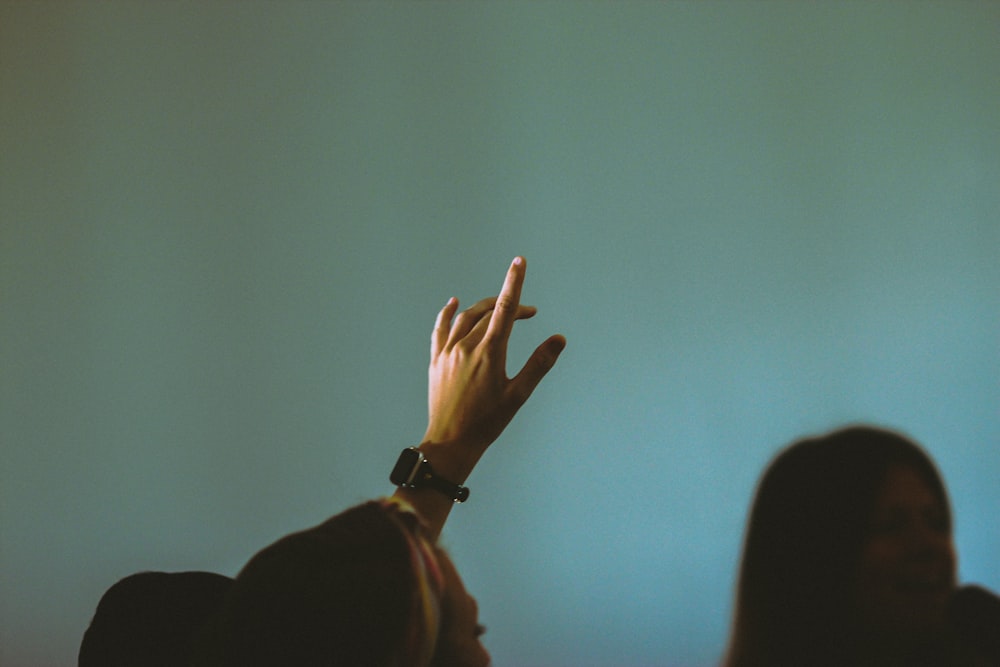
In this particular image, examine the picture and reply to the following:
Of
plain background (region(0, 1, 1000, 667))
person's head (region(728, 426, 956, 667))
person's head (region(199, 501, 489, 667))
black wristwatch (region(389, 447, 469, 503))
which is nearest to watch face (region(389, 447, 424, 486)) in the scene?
black wristwatch (region(389, 447, 469, 503))

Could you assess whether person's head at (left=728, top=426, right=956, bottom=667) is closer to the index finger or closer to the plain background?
the index finger

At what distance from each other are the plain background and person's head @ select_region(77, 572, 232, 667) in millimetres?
1005

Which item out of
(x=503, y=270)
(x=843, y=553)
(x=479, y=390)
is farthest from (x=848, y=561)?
(x=503, y=270)

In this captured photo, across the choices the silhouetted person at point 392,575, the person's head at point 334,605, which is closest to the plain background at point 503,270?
the silhouetted person at point 392,575

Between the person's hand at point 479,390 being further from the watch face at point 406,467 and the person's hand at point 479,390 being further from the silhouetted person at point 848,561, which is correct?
the silhouetted person at point 848,561

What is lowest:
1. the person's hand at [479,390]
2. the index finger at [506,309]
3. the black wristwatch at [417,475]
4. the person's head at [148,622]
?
the person's head at [148,622]

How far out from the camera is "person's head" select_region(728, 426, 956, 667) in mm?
523

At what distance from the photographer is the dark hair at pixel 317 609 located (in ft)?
1.34

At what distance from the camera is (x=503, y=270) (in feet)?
6.07

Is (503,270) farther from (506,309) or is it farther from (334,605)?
(334,605)

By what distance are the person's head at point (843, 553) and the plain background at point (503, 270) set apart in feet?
3.67

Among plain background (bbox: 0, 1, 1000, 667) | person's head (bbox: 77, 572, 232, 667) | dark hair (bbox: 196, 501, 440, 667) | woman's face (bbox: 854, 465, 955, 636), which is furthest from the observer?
plain background (bbox: 0, 1, 1000, 667)

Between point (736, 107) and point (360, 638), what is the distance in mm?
1621

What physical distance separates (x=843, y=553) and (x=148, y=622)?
598mm
